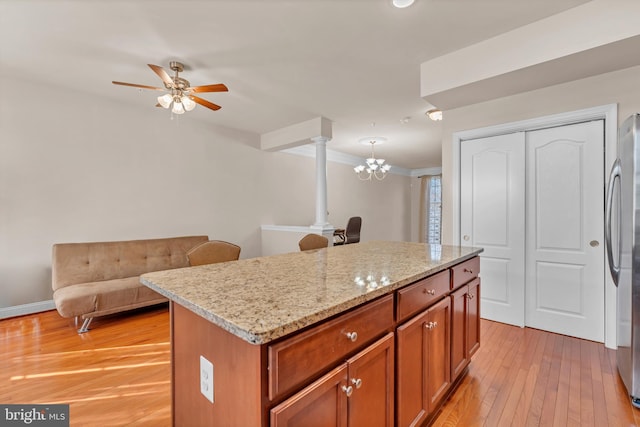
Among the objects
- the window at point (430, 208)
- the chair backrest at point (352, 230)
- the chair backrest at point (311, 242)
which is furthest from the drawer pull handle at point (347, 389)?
the window at point (430, 208)

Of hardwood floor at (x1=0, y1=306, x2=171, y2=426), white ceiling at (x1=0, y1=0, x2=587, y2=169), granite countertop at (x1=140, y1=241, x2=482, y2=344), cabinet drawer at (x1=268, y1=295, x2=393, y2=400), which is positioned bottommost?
hardwood floor at (x1=0, y1=306, x2=171, y2=426)

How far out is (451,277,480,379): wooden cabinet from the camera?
171 centimetres

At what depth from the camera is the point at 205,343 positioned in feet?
3.08

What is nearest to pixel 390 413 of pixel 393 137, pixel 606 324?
pixel 606 324

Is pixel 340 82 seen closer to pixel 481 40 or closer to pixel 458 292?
pixel 481 40

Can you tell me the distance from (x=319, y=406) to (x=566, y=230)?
115 inches

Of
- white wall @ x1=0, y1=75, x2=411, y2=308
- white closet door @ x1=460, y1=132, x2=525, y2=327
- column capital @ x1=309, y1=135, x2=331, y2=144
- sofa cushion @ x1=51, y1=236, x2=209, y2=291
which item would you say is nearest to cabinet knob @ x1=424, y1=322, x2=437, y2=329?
white closet door @ x1=460, y1=132, x2=525, y2=327

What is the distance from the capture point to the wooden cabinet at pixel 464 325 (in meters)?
1.71

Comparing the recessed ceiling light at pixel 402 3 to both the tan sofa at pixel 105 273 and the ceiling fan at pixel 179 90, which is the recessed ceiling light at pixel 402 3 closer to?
the ceiling fan at pixel 179 90

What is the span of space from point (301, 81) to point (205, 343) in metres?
2.86

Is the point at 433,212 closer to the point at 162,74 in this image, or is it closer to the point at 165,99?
the point at 165,99

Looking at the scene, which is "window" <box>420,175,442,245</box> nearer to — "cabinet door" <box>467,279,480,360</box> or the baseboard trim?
"cabinet door" <box>467,279,480,360</box>

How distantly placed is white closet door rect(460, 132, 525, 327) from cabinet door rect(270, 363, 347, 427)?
106 inches

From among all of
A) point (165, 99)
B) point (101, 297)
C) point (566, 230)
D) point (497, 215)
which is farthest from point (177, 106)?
point (566, 230)
